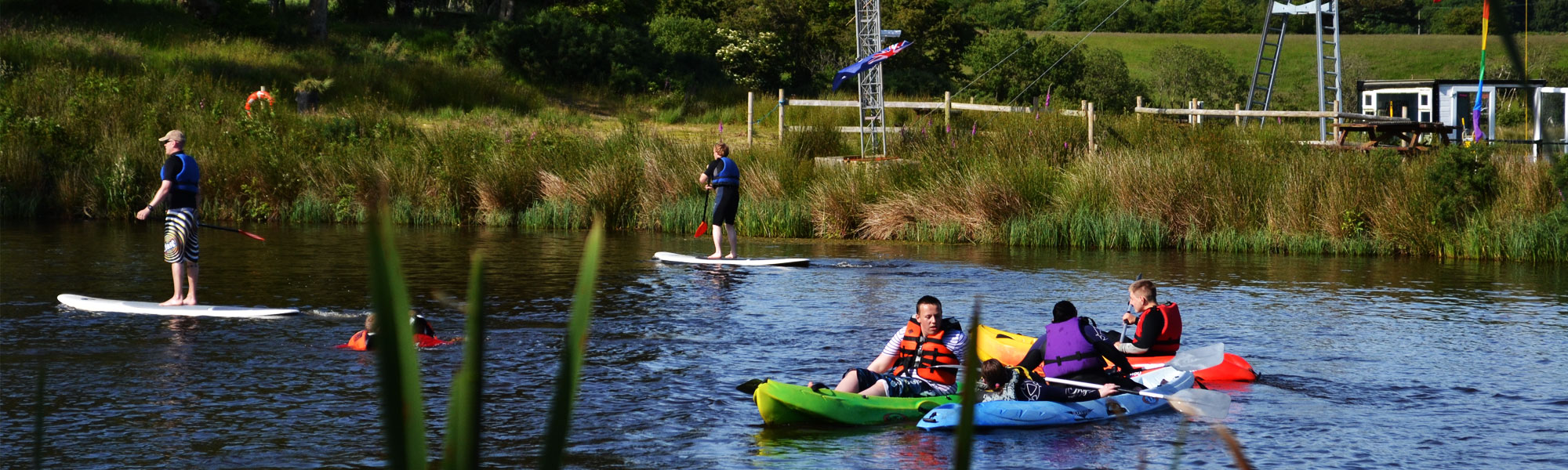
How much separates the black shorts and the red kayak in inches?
304

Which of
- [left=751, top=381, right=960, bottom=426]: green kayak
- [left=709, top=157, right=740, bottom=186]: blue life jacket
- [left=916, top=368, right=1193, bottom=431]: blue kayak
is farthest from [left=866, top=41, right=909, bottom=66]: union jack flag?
[left=751, top=381, right=960, bottom=426]: green kayak

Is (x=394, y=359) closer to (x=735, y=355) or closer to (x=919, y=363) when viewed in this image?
(x=919, y=363)

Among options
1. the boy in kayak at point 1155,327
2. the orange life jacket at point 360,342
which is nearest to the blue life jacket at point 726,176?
the orange life jacket at point 360,342

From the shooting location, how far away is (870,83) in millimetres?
25547

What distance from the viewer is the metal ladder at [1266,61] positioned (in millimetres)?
30375

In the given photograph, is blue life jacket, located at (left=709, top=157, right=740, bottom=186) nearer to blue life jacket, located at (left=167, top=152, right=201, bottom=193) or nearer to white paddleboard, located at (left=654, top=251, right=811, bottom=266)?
white paddleboard, located at (left=654, top=251, right=811, bottom=266)

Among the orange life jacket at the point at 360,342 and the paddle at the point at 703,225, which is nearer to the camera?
the orange life jacket at the point at 360,342

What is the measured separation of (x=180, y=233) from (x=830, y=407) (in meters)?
6.55

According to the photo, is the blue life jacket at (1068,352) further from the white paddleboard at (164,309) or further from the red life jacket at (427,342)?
the white paddleboard at (164,309)

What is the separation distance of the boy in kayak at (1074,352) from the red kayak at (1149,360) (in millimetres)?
444

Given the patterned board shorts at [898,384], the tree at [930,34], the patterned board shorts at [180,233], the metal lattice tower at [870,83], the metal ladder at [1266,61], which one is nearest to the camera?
the patterned board shorts at [898,384]

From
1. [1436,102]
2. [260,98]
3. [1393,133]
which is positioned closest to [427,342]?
[1393,133]

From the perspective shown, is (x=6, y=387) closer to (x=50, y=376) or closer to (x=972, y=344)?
(x=50, y=376)

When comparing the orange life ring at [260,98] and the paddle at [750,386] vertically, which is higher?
the orange life ring at [260,98]
